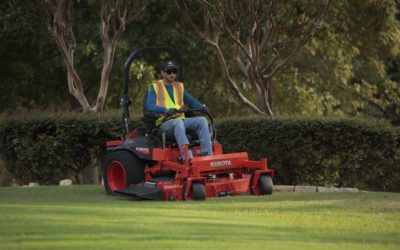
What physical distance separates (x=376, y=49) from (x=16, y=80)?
35.5ft

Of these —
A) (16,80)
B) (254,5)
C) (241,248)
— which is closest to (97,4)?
(16,80)

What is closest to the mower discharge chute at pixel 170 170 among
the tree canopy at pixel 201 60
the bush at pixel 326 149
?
the bush at pixel 326 149

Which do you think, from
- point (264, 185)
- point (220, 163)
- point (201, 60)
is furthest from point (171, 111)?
point (201, 60)

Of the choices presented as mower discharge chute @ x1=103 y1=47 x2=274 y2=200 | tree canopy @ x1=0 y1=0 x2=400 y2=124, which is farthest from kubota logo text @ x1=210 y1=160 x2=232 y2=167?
tree canopy @ x1=0 y1=0 x2=400 y2=124

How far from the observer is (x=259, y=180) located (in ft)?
54.4

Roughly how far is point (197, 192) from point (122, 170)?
1956mm

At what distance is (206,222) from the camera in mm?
12227

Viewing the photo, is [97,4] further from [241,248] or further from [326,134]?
[241,248]

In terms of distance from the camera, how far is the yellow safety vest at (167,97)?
55.2ft

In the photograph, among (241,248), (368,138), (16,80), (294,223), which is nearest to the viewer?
(241,248)

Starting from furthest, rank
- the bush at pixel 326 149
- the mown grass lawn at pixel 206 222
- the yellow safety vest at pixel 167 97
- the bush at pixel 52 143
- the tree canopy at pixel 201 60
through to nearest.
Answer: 1. the tree canopy at pixel 201 60
2. the bush at pixel 52 143
3. the bush at pixel 326 149
4. the yellow safety vest at pixel 167 97
5. the mown grass lawn at pixel 206 222

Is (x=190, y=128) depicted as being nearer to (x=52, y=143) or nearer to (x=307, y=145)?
(x=307, y=145)

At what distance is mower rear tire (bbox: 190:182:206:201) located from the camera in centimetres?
1560

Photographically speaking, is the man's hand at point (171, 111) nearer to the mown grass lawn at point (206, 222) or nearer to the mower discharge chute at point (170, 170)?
the mower discharge chute at point (170, 170)
